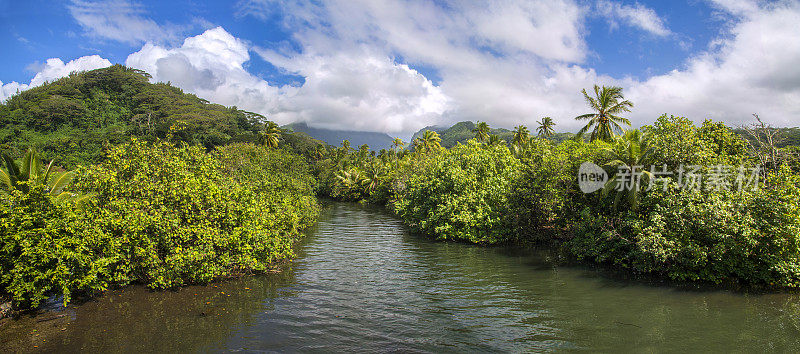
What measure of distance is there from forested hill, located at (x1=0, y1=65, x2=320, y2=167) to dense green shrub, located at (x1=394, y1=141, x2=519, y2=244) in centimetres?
4210

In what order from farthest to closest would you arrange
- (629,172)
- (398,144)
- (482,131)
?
(398,144), (482,131), (629,172)

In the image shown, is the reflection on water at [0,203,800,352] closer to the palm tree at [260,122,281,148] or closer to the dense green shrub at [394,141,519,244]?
the dense green shrub at [394,141,519,244]

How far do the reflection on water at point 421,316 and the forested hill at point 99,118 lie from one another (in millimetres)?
47817

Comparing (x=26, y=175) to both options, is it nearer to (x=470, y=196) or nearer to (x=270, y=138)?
(x=470, y=196)

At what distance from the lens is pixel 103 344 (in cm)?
904

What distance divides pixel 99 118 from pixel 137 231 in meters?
87.2

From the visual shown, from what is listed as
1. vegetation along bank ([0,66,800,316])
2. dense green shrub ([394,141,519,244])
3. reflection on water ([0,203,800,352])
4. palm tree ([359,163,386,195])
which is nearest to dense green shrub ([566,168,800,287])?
vegetation along bank ([0,66,800,316])

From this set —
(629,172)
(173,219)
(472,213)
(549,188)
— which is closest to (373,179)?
(472,213)

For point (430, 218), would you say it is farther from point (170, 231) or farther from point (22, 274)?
point (22, 274)

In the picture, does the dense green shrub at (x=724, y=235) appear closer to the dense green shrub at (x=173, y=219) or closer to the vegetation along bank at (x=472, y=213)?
the vegetation along bank at (x=472, y=213)

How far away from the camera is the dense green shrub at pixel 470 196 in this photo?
76.5ft

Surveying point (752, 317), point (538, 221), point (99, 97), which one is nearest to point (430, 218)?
point (538, 221)

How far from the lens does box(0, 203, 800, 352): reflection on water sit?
375 inches

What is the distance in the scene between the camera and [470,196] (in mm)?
23891
